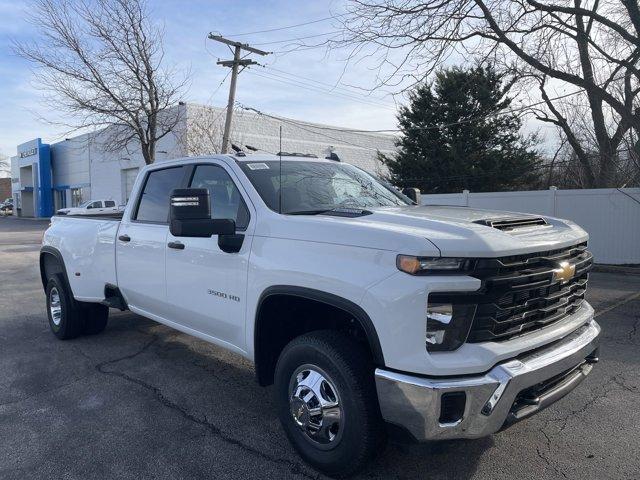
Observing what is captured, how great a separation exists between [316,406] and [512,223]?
5.16ft

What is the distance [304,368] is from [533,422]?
187 cm

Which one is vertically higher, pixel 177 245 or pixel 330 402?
pixel 177 245

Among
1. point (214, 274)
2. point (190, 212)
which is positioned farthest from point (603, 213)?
point (190, 212)

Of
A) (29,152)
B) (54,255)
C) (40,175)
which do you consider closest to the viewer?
(54,255)

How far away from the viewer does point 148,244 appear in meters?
4.59

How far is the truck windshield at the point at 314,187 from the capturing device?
3.67 m

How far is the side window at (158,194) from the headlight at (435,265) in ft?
8.72

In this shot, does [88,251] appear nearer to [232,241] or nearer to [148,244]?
[148,244]

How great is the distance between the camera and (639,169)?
13.6 metres

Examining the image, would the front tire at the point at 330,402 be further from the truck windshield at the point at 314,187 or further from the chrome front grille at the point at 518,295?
the truck windshield at the point at 314,187

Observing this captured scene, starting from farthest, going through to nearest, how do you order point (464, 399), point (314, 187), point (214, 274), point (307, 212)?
point (314, 187), point (214, 274), point (307, 212), point (464, 399)

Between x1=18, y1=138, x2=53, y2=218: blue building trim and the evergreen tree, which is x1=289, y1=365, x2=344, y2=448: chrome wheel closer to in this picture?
the evergreen tree

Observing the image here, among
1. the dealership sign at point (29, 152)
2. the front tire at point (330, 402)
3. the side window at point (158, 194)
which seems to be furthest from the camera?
the dealership sign at point (29, 152)

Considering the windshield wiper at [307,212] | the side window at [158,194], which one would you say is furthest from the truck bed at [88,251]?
the windshield wiper at [307,212]
